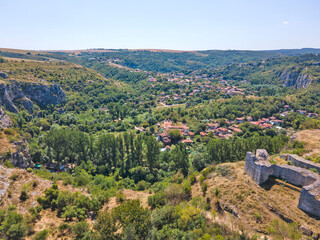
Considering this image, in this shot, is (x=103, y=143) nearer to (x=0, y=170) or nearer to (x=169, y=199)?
(x=0, y=170)

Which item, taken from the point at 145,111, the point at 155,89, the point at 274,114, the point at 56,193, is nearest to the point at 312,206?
the point at 56,193

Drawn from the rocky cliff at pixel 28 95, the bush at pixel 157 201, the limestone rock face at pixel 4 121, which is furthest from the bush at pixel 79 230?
the rocky cliff at pixel 28 95

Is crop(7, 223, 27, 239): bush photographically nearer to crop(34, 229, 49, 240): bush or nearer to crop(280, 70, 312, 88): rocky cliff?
crop(34, 229, 49, 240): bush

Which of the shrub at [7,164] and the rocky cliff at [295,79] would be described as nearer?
the shrub at [7,164]

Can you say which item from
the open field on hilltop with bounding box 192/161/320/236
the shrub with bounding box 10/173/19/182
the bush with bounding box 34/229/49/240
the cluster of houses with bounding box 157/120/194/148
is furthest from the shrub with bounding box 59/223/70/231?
the cluster of houses with bounding box 157/120/194/148

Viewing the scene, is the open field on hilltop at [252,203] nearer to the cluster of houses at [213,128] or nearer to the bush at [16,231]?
the bush at [16,231]

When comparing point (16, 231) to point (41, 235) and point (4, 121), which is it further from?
point (4, 121)
